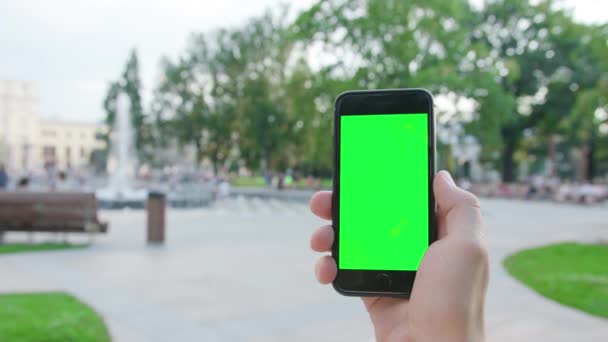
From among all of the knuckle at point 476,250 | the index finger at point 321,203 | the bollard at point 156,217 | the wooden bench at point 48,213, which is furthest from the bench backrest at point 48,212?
the knuckle at point 476,250

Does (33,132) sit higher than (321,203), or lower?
higher

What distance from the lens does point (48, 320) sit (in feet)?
17.2

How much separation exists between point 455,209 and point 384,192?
0.40 m

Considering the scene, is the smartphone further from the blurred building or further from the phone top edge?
the blurred building

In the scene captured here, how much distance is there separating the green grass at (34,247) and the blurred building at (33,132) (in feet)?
345

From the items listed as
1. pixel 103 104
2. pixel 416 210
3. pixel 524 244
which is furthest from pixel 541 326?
pixel 103 104

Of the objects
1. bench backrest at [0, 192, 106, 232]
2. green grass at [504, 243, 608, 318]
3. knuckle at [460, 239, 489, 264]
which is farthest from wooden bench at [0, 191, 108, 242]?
knuckle at [460, 239, 489, 264]

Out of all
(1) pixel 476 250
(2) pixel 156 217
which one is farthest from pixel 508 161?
(1) pixel 476 250

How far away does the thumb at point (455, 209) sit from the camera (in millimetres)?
1825

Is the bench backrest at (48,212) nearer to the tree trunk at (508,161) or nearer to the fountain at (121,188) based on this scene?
the fountain at (121,188)

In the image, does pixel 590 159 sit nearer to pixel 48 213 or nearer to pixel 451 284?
A: pixel 48 213

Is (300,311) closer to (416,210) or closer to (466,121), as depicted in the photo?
(416,210)

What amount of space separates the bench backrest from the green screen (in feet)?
32.8

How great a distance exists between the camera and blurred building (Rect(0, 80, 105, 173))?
121 m
